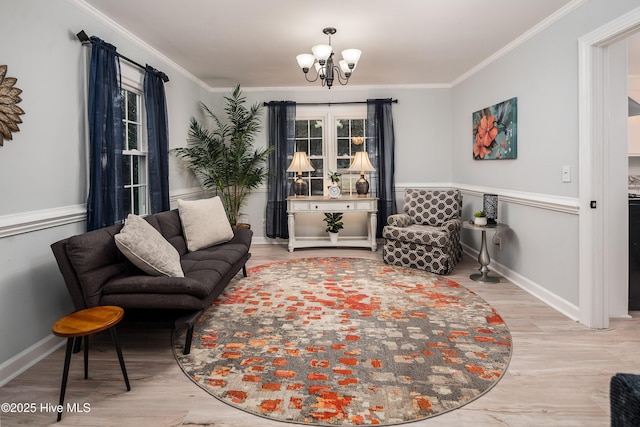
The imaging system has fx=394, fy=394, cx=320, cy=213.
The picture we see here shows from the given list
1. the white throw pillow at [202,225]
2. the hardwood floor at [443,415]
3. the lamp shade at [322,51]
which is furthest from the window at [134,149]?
the lamp shade at [322,51]

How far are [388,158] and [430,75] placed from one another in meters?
1.27

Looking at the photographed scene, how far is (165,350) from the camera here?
256 cm

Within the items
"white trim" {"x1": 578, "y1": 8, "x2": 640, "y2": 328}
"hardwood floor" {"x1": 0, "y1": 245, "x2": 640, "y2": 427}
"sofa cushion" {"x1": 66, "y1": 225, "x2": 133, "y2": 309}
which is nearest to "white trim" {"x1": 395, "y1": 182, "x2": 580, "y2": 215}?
"white trim" {"x1": 578, "y1": 8, "x2": 640, "y2": 328}

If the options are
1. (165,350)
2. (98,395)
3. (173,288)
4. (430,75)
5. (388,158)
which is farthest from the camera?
(388,158)

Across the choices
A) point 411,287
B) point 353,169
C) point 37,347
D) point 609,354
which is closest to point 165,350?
point 37,347

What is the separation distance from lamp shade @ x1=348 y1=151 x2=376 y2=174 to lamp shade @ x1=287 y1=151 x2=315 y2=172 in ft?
1.95

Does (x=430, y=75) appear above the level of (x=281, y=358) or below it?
above

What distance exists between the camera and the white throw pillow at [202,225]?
3.64 meters

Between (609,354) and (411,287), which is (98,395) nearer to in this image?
(411,287)

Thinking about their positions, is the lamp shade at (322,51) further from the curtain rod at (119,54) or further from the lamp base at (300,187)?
the lamp base at (300,187)

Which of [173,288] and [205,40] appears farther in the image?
[205,40]

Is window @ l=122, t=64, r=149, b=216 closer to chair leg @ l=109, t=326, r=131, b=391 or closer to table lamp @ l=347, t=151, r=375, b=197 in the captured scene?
chair leg @ l=109, t=326, r=131, b=391

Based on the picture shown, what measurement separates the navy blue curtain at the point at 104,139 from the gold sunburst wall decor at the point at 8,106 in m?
0.60

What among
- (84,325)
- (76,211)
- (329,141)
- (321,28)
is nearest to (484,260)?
(321,28)
